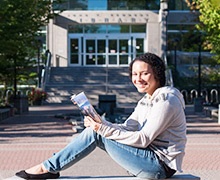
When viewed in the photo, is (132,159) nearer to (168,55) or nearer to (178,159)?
(178,159)

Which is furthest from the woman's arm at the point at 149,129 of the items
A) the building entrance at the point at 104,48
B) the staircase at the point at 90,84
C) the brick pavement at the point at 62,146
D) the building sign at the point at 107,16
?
the building entrance at the point at 104,48

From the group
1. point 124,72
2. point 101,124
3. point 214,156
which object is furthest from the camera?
point 124,72

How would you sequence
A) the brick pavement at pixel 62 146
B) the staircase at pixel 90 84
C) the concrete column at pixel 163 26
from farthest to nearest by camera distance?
1. the concrete column at pixel 163 26
2. the staircase at pixel 90 84
3. the brick pavement at pixel 62 146

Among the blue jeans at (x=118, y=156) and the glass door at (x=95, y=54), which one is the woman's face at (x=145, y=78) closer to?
the blue jeans at (x=118, y=156)

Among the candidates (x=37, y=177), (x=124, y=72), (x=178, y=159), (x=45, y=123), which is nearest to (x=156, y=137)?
(x=178, y=159)

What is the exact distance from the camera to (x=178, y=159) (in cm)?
418

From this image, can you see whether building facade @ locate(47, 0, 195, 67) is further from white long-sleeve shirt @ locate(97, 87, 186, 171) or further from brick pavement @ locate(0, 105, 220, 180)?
white long-sleeve shirt @ locate(97, 87, 186, 171)

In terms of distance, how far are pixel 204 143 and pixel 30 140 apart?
13.4ft

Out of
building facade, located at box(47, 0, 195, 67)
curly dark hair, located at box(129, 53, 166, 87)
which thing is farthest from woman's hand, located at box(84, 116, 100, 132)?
building facade, located at box(47, 0, 195, 67)

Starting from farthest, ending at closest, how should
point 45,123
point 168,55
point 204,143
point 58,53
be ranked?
1. point 58,53
2. point 168,55
3. point 45,123
4. point 204,143

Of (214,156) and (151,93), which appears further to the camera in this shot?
(214,156)

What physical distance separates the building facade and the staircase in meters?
4.81

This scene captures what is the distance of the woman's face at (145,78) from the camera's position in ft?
→ 14.3

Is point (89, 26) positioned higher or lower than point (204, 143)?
higher
